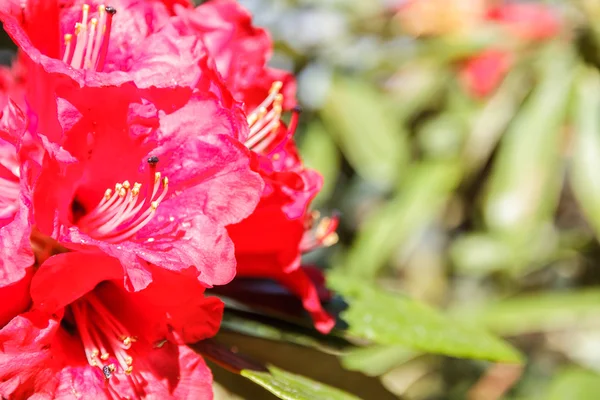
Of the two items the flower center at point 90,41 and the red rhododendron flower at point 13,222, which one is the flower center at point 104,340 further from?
the flower center at point 90,41

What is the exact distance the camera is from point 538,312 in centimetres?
186

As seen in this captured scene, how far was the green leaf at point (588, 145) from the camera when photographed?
5.52 ft

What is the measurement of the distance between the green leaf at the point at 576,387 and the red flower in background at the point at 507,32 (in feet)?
2.62

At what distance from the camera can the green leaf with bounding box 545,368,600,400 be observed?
1.49 metres

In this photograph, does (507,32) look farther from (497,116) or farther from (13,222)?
(13,222)

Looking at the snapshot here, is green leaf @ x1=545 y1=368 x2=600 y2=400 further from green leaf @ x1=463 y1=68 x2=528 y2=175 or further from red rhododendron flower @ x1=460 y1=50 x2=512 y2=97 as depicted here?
red rhododendron flower @ x1=460 y1=50 x2=512 y2=97

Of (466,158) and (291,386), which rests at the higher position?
(291,386)

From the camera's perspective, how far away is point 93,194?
0.77 meters

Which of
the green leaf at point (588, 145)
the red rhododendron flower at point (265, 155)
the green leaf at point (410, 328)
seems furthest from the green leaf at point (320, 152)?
the red rhododendron flower at point (265, 155)

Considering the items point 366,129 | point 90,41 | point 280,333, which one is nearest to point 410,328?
point 280,333

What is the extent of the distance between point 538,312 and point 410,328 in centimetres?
93

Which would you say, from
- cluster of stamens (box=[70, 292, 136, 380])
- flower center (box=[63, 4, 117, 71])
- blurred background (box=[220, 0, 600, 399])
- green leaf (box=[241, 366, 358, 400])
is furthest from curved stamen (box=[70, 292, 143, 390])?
blurred background (box=[220, 0, 600, 399])

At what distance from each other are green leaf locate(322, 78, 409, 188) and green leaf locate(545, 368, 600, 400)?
639 mm

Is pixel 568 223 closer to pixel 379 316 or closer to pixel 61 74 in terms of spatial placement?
pixel 379 316
